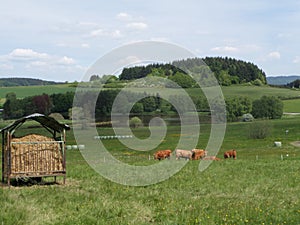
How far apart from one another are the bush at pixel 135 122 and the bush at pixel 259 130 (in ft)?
80.1

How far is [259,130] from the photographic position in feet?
262

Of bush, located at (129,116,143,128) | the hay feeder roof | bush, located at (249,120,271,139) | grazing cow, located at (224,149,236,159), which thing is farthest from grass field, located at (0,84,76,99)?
the hay feeder roof

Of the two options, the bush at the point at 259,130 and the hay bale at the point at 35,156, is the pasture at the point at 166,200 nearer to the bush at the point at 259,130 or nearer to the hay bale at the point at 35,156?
the hay bale at the point at 35,156

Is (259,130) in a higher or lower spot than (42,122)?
lower

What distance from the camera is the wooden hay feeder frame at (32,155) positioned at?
18.6 m

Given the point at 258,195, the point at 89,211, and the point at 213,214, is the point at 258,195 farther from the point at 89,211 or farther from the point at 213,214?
the point at 89,211

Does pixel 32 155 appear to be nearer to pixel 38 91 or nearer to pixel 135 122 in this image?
pixel 135 122

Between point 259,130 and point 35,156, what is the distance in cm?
6565

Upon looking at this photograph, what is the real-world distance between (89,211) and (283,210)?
19.6 feet

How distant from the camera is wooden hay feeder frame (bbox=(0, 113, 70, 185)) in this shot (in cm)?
1856

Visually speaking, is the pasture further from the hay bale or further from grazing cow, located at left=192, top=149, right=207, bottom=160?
grazing cow, located at left=192, top=149, right=207, bottom=160

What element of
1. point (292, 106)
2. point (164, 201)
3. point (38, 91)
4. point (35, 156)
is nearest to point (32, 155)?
point (35, 156)

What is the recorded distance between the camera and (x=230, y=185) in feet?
61.7

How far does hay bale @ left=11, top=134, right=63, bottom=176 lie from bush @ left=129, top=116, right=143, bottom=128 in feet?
238
